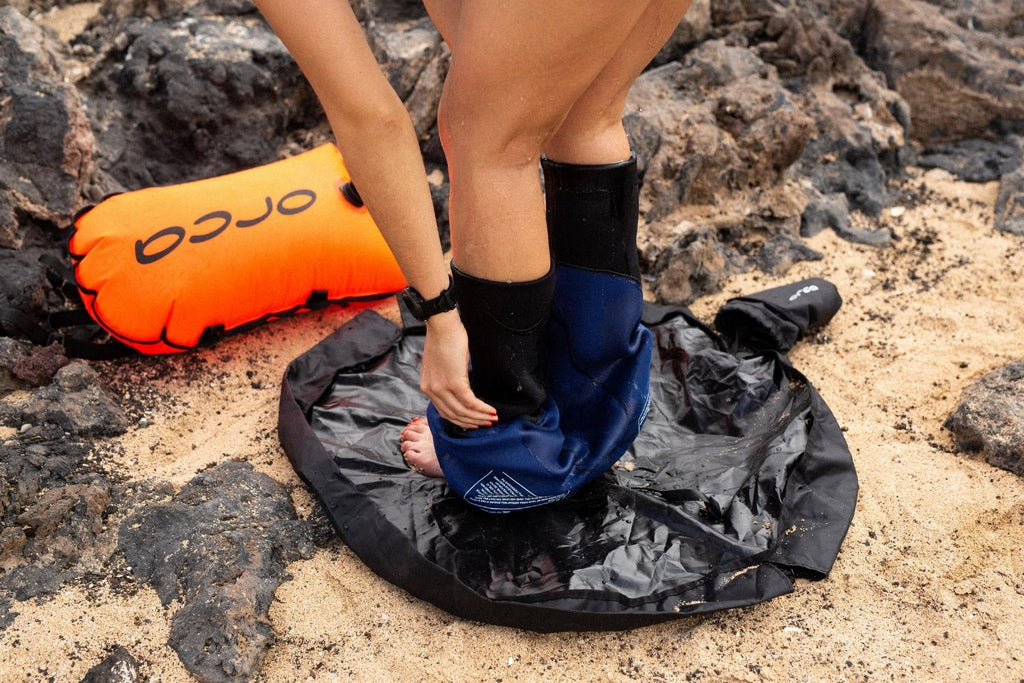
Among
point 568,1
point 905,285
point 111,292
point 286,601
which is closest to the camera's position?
point 568,1

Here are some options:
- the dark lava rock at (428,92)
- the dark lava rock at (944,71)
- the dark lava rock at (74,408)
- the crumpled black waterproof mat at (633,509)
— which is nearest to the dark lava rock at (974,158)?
the dark lava rock at (944,71)

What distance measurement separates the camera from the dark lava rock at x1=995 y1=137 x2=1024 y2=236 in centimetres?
311

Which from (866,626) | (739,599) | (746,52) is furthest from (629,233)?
(746,52)

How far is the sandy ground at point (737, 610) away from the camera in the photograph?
162cm

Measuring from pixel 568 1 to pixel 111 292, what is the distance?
5.60 ft

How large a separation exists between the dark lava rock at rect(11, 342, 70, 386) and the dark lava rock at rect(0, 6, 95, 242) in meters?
0.46

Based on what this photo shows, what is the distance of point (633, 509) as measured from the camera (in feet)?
6.31

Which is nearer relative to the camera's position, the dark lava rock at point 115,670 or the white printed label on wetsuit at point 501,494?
the dark lava rock at point 115,670

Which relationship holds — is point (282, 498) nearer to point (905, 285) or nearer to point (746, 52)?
point (905, 285)

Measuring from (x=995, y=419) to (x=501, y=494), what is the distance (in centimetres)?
126

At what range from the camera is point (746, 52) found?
11.0 feet

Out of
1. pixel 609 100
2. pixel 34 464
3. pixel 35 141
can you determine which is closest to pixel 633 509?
pixel 609 100

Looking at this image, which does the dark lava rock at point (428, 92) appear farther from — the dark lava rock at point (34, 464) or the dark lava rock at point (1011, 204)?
the dark lava rock at point (1011, 204)

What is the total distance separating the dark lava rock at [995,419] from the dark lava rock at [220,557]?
1.65m
